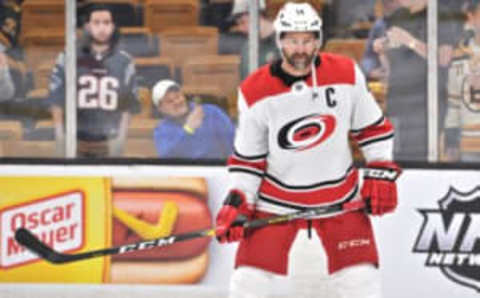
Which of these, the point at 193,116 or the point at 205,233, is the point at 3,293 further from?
the point at 205,233

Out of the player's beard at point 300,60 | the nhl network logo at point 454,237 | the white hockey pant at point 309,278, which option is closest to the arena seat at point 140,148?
the nhl network logo at point 454,237

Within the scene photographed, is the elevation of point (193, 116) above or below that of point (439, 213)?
above

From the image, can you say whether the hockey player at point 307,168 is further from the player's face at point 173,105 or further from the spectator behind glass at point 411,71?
the player's face at point 173,105

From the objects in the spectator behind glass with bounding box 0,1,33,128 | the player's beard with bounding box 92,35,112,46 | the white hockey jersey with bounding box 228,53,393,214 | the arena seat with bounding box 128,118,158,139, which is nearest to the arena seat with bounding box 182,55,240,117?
the arena seat with bounding box 128,118,158,139

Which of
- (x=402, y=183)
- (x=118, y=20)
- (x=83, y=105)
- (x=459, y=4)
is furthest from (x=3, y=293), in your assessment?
(x=459, y=4)

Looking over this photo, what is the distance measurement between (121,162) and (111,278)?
0.57 metres

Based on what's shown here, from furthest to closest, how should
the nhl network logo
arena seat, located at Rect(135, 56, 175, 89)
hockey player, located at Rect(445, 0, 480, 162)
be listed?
arena seat, located at Rect(135, 56, 175, 89), hockey player, located at Rect(445, 0, 480, 162), the nhl network logo

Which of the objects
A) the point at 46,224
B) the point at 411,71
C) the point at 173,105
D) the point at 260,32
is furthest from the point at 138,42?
the point at 411,71

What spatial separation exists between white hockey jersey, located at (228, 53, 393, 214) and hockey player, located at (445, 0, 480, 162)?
6.73ft

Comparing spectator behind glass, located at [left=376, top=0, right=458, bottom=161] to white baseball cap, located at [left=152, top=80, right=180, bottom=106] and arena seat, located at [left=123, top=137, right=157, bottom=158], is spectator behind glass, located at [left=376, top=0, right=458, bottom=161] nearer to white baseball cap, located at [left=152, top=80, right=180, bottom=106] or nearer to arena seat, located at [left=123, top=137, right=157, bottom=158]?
white baseball cap, located at [left=152, top=80, right=180, bottom=106]

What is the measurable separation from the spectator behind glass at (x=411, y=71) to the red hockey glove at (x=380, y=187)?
80.3 inches

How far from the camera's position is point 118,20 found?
23.5ft

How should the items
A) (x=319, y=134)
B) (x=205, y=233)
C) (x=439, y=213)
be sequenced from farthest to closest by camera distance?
(x=439, y=213)
(x=205, y=233)
(x=319, y=134)

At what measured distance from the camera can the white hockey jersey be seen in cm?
498
